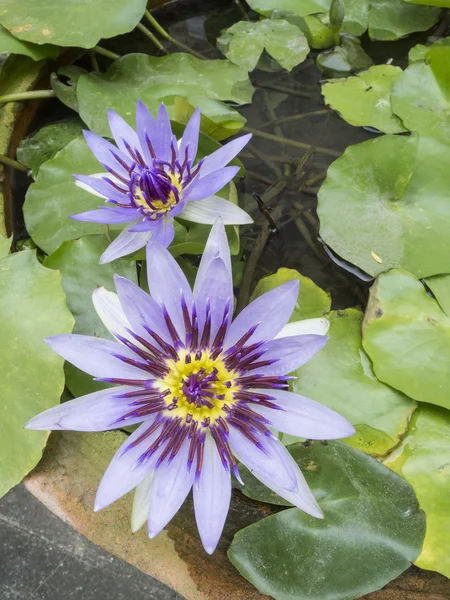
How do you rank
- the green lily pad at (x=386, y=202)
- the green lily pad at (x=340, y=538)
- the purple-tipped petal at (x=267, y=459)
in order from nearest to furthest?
the purple-tipped petal at (x=267, y=459) → the green lily pad at (x=340, y=538) → the green lily pad at (x=386, y=202)

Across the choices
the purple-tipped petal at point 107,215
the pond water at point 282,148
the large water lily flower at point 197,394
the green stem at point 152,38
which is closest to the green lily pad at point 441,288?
the pond water at point 282,148

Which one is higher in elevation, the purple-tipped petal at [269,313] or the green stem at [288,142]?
the purple-tipped petal at [269,313]

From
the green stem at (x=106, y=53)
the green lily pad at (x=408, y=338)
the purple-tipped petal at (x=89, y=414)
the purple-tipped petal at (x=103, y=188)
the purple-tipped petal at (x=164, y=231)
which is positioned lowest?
the green lily pad at (x=408, y=338)

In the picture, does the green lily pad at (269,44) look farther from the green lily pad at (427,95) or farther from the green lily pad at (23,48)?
the green lily pad at (23,48)

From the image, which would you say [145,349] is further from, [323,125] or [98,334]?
[323,125]

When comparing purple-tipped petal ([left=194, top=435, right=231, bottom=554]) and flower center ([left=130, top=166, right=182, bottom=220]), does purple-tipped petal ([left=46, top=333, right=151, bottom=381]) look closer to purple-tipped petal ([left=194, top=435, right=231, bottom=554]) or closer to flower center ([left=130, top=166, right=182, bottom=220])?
purple-tipped petal ([left=194, top=435, right=231, bottom=554])

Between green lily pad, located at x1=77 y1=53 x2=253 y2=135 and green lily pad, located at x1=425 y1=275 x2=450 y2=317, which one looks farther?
green lily pad, located at x1=77 y1=53 x2=253 y2=135

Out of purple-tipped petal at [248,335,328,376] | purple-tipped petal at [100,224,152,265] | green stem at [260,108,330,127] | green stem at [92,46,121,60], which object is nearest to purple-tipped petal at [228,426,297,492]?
purple-tipped petal at [248,335,328,376]
